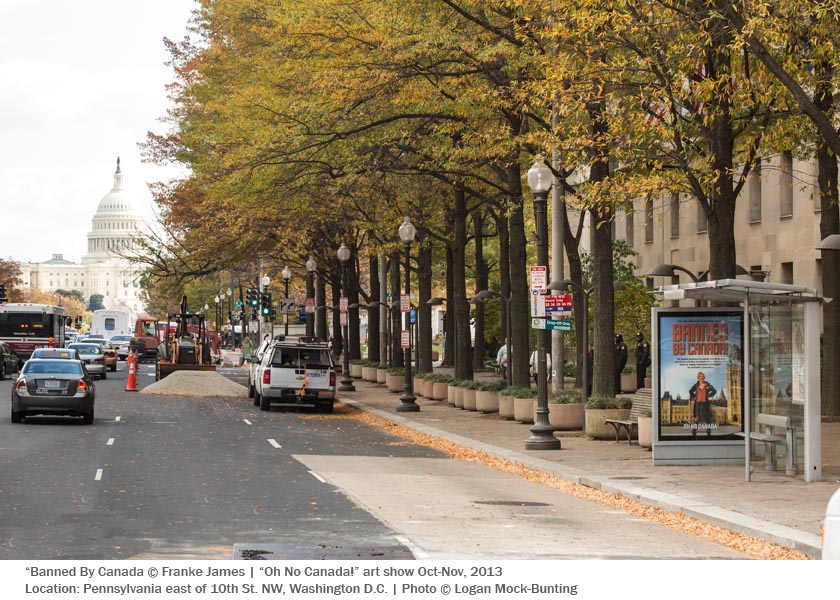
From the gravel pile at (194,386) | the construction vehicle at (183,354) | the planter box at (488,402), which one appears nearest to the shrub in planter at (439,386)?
the planter box at (488,402)

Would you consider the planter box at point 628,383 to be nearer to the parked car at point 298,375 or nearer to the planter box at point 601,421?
the parked car at point 298,375

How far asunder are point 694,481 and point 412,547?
710 centimetres

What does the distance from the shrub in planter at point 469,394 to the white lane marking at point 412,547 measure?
22.4 m

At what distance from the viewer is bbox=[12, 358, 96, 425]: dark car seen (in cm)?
3016

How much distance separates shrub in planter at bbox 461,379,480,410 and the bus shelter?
1495 cm

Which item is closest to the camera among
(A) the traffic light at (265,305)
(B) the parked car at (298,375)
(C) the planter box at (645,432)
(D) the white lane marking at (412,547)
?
(D) the white lane marking at (412,547)

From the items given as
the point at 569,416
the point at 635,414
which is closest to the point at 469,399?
the point at 569,416

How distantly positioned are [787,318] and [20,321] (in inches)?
2092

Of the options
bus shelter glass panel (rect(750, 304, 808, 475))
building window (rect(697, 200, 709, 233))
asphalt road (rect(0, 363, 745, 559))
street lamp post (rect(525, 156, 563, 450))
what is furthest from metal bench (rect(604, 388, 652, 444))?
building window (rect(697, 200, 709, 233))

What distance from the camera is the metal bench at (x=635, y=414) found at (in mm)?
23422

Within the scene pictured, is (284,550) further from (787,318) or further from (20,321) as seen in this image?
(20,321)

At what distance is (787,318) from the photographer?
18844 mm
